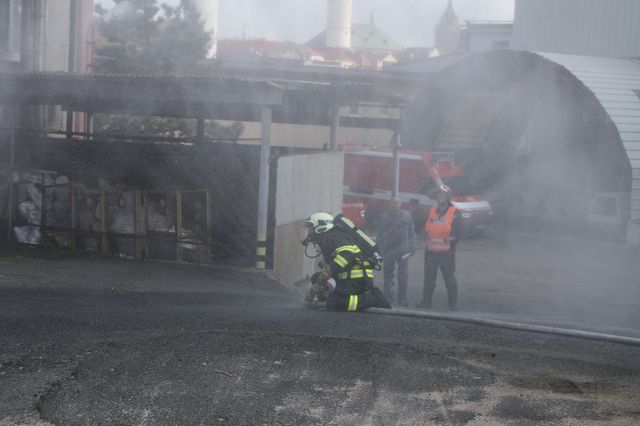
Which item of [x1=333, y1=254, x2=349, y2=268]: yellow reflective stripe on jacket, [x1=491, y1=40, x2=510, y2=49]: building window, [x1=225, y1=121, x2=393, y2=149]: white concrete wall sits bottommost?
[x1=333, y1=254, x2=349, y2=268]: yellow reflective stripe on jacket

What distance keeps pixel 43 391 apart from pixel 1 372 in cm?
48

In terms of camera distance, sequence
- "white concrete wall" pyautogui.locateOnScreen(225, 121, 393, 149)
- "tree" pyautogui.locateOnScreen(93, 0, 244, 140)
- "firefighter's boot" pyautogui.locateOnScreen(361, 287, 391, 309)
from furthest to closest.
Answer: "white concrete wall" pyautogui.locateOnScreen(225, 121, 393, 149) < "tree" pyautogui.locateOnScreen(93, 0, 244, 140) < "firefighter's boot" pyautogui.locateOnScreen(361, 287, 391, 309)

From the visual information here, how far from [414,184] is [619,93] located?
199 inches

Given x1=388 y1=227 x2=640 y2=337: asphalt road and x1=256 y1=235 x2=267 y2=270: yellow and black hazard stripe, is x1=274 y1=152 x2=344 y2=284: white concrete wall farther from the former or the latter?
x1=388 y1=227 x2=640 y2=337: asphalt road

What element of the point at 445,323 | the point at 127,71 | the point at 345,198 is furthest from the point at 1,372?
the point at 345,198

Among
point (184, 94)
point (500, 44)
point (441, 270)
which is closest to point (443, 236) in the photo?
point (441, 270)

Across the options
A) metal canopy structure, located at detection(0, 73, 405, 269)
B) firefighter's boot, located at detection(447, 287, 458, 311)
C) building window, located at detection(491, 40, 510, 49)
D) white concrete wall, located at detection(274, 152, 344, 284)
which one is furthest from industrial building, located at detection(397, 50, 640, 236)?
building window, located at detection(491, 40, 510, 49)

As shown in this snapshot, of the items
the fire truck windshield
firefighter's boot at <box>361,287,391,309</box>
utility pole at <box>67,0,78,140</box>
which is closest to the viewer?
firefighter's boot at <box>361,287,391,309</box>

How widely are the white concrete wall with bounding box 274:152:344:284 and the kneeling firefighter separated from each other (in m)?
2.73

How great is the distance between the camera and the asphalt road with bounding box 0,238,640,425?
547 centimetres

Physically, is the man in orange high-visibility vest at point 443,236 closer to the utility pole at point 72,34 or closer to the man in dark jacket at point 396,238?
the man in dark jacket at point 396,238

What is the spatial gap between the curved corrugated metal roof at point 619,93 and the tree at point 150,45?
8.14 m

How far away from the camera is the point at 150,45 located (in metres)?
16.4

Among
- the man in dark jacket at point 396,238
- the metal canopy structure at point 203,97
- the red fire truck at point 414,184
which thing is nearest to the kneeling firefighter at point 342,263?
the metal canopy structure at point 203,97
